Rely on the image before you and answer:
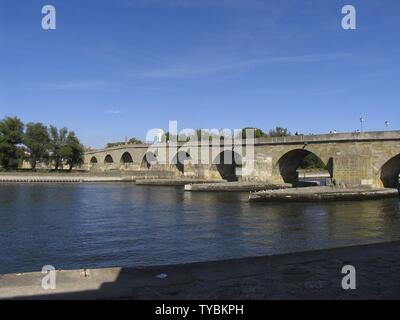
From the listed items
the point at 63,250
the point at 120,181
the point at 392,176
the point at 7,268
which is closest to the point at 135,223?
the point at 63,250

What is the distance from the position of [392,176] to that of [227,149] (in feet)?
65.6

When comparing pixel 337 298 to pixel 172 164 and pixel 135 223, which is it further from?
pixel 172 164

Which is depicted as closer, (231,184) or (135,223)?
(135,223)

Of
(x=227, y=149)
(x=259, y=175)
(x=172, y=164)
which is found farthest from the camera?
(x=172, y=164)

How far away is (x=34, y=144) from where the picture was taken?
2719 inches

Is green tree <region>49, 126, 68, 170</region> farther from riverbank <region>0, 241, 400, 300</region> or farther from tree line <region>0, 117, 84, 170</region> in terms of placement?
riverbank <region>0, 241, 400, 300</region>

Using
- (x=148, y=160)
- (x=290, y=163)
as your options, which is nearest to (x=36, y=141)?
(x=148, y=160)

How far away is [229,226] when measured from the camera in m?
20.5

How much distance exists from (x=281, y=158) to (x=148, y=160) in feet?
108

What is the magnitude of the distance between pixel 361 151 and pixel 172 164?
3453cm

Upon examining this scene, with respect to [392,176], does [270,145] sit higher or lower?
higher

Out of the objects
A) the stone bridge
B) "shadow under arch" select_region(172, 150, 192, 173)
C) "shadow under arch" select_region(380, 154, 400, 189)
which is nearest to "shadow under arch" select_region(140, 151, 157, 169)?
the stone bridge

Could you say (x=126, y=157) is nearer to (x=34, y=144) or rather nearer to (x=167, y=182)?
(x=34, y=144)

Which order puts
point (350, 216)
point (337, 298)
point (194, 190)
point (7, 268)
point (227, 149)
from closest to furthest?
point (337, 298)
point (7, 268)
point (350, 216)
point (194, 190)
point (227, 149)
